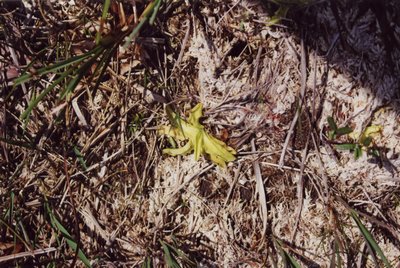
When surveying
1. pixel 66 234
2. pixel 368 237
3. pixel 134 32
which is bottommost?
pixel 66 234

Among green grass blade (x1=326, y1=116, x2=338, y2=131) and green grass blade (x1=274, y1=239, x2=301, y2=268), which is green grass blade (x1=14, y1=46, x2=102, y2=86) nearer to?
green grass blade (x1=326, y1=116, x2=338, y2=131)

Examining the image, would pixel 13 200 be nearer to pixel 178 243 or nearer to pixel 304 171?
pixel 178 243

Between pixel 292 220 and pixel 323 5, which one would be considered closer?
pixel 323 5

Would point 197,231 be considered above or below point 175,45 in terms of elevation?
below

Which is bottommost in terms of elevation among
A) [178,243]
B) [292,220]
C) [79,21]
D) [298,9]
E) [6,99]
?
[178,243]

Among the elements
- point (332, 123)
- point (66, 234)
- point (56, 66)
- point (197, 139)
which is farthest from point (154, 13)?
point (66, 234)

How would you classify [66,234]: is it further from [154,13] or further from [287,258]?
[154,13]

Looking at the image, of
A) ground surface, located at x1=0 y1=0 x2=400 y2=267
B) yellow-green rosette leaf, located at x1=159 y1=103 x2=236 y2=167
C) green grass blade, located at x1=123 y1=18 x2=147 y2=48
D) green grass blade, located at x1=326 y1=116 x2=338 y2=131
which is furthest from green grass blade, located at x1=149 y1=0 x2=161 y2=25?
green grass blade, located at x1=326 y1=116 x2=338 y2=131

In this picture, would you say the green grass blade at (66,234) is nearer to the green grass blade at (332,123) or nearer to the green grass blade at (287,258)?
the green grass blade at (287,258)

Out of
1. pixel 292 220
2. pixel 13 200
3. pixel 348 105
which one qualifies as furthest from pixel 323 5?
pixel 13 200
